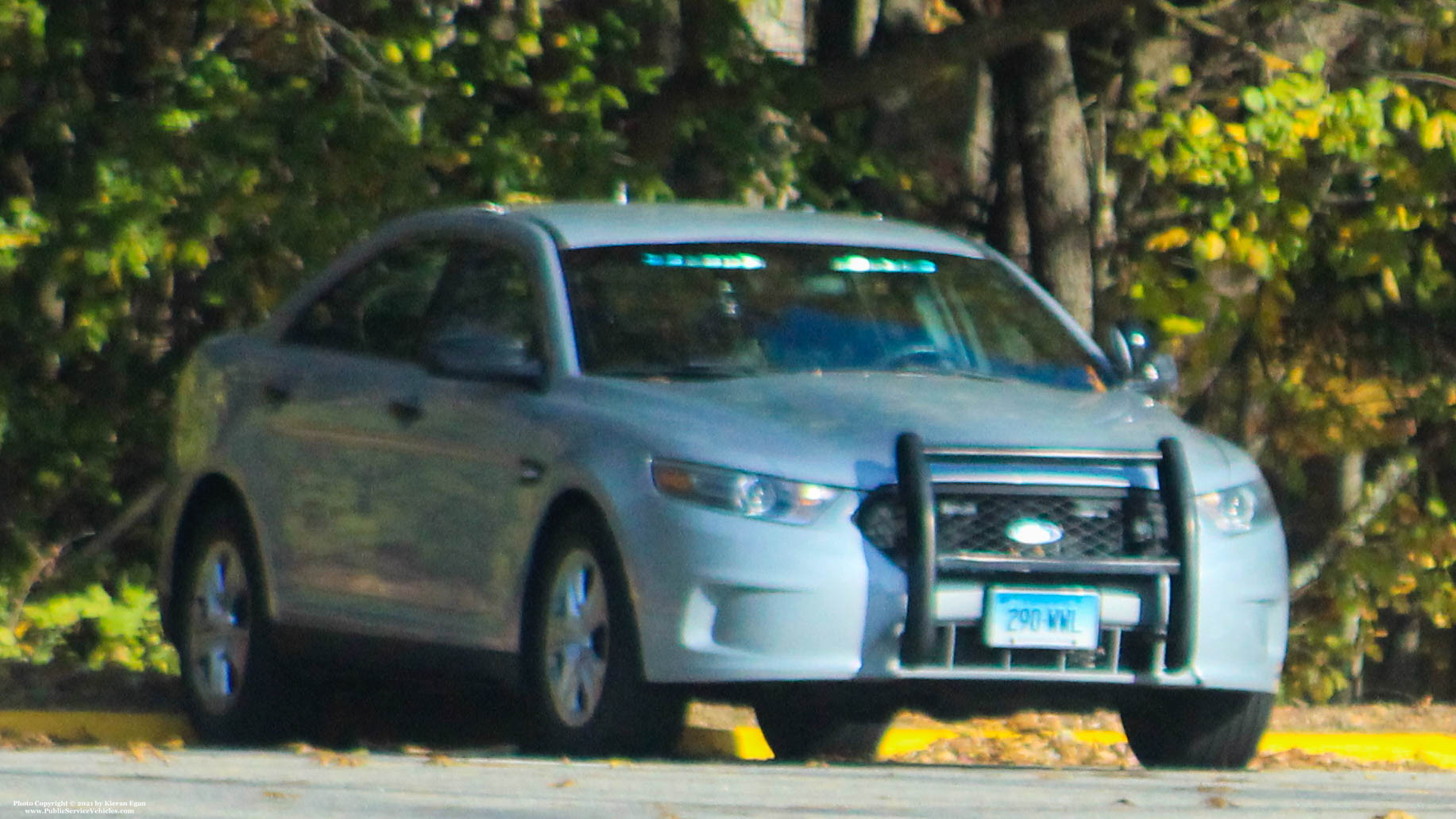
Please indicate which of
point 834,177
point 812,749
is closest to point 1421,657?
point 834,177

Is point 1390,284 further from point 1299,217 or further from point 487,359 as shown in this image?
point 487,359

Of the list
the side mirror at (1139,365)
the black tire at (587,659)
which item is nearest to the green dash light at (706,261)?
the black tire at (587,659)

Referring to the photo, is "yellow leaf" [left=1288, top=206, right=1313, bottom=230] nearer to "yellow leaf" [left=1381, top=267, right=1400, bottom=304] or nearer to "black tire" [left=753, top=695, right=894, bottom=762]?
"yellow leaf" [left=1381, top=267, right=1400, bottom=304]

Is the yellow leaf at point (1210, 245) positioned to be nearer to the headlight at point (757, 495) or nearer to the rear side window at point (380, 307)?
the rear side window at point (380, 307)

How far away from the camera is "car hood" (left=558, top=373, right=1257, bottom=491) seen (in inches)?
296

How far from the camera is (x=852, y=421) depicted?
7.66 metres

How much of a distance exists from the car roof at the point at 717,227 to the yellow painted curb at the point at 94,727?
1.93 meters

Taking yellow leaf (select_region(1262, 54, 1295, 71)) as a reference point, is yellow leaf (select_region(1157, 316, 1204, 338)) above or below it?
below

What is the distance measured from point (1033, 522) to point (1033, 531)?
24 mm

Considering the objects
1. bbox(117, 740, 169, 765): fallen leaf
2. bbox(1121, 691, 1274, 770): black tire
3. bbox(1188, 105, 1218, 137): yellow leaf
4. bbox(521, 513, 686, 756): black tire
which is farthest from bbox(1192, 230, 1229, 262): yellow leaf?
bbox(117, 740, 169, 765): fallen leaf

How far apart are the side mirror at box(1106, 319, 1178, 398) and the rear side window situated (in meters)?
1.93

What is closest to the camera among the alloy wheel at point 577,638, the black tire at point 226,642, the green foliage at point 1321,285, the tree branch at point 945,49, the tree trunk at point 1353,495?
the alloy wheel at point 577,638

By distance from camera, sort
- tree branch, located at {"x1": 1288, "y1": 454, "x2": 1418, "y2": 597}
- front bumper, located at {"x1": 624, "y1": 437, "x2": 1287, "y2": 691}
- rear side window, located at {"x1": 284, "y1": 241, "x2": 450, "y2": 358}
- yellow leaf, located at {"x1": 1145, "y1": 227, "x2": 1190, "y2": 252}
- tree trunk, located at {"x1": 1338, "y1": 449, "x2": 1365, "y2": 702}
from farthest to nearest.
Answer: tree trunk, located at {"x1": 1338, "y1": 449, "x2": 1365, "y2": 702} < tree branch, located at {"x1": 1288, "y1": 454, "x2": 1418, "y2": 597} < yellow leaf, located at {"x1": 1145, "y1": 227, "x2": 1190, "y2": 252} < rear side window, located at {"x1": 284, "y1": 241, "x2": 450, "y2": 358} < front bumper, located at {"x1": 624, "y1": 437, "x2": 1287, "y2": 691}

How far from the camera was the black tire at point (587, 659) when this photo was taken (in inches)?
297
